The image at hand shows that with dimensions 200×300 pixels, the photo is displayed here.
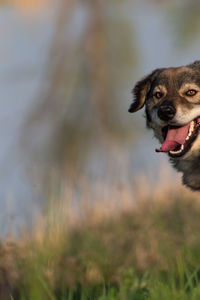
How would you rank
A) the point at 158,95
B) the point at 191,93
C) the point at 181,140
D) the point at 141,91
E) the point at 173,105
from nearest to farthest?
the point at 181,140 → the point at 173,105 → the point at 191,93 → the point at 158,95 → the point at 141,91

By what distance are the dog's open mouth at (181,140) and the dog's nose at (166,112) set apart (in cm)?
15

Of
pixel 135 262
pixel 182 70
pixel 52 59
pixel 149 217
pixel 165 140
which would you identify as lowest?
pixel 135 262

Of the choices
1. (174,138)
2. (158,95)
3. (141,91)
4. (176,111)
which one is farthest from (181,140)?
(141,91)

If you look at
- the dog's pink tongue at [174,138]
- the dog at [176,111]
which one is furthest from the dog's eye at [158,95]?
the dog's pink tongue at [174,138]

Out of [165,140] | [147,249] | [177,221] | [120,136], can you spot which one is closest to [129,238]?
[147,249]

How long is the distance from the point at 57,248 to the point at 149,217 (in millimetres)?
Answer: 1991

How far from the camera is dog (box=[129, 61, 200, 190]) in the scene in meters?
5.71

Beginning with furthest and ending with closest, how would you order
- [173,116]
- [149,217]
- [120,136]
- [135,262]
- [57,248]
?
[120,136] → [149,217] → [135,262] → [57,248] → [173,116]

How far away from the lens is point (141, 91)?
22.2 ft

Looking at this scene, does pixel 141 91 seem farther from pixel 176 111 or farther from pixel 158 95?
pixel 176 111

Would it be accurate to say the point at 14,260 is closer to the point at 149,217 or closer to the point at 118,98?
Answer: the point at 149,217

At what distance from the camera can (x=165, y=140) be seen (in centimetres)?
584

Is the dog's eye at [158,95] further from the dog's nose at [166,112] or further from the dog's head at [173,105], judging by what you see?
the dog's nose at [166,112]

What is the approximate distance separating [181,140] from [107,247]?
211cm
